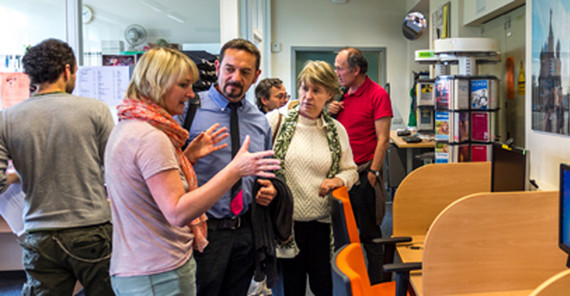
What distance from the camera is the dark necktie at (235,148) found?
1.71 metres

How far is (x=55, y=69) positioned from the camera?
1.92 meters

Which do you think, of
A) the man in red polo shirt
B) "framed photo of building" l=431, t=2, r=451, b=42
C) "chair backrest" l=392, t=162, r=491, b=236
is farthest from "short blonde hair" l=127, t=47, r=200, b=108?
"framed photo of building" l=431, t=2, r=451, b=42

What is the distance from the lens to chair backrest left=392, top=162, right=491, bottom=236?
7.95 feet

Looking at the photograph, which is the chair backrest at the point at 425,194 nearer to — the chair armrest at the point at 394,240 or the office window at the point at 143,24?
the chair armrest at the point at 394,240

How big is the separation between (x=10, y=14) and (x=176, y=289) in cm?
313

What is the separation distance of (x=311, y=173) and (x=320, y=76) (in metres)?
0.43

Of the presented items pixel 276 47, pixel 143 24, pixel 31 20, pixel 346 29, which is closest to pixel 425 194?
pixel 143 24

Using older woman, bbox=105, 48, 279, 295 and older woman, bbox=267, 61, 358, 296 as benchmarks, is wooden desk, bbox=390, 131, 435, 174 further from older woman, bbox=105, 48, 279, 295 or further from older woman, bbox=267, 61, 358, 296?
older woman, bbox=105, 48, 279, 295

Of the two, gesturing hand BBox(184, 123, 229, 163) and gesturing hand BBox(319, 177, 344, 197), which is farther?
gesturing hand BBox(319, 177, 344, 197)

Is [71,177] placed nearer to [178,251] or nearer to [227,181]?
[178,251]

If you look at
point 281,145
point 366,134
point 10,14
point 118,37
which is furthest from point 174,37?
point 281,145

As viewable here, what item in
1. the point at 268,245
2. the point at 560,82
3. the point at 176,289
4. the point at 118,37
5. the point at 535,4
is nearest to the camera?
the point at 176,289

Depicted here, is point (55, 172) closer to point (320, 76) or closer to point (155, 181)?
point (155, 181)

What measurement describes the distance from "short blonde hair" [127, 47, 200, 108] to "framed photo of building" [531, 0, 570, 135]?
2.51 meters
